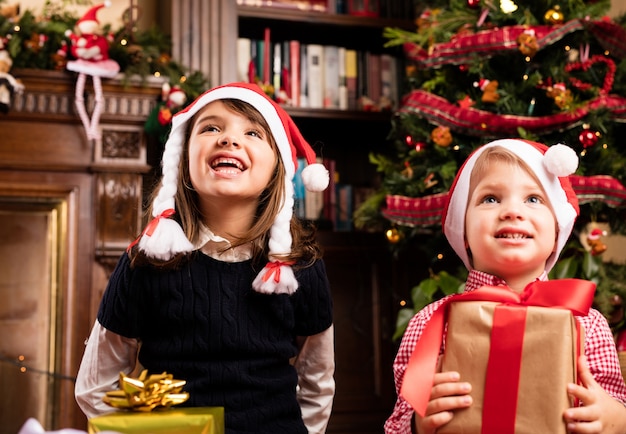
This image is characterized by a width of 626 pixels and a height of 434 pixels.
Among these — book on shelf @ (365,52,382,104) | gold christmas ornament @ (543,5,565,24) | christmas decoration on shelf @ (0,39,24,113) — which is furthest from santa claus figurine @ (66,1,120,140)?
gold christmas ornament @ (543,5,565,24)

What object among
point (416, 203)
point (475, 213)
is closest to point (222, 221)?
point (475, 213)

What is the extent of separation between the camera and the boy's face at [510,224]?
125cm

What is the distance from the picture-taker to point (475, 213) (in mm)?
1291

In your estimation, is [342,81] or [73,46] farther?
[342,81]

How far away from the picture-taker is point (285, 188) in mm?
1494

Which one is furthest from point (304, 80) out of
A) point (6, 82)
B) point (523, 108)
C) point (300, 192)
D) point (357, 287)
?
point (6, 82)

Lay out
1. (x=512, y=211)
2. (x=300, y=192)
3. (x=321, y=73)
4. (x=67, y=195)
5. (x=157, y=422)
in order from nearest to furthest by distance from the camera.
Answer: (x=157, y=422) → (x=512, y=211) → (x=67, y=195) → (x=300, y=192) → (x=321, y=73)

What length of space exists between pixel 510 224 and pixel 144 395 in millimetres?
634

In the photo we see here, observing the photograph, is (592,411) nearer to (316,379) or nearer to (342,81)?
(316,379)

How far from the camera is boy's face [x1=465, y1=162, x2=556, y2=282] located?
1246 millimetres

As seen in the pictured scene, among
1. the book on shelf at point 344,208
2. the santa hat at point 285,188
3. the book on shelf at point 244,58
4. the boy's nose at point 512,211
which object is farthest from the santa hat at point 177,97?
the boy's nose at point 512,211

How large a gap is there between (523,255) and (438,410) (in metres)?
0.30

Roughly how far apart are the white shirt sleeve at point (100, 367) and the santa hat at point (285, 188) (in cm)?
20

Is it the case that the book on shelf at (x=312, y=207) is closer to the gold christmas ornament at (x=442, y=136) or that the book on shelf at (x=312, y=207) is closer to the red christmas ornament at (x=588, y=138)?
the gold christmas ornament at (x=442, y=136)
